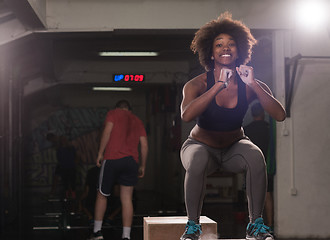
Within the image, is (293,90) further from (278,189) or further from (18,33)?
(18,33)

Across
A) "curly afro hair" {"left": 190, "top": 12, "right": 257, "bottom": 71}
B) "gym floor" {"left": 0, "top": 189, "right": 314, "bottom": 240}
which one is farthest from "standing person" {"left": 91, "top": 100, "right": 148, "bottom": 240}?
"curly afro hair" {"left": 190, "top": 12, "right": 257, "bottom": 71}

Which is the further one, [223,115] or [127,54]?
[127,54]

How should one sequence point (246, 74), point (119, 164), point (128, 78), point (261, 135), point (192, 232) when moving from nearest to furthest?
point (246, 74) < point (192, 232) < point (119, 164) < point (261, 135) < point (128, 78)

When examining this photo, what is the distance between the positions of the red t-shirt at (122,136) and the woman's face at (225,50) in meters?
3.02

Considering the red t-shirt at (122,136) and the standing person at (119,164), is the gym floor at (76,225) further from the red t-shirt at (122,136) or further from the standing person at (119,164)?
Result: the red t-shirt at (122,136)

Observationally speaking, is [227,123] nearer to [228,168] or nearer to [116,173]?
[228,168]

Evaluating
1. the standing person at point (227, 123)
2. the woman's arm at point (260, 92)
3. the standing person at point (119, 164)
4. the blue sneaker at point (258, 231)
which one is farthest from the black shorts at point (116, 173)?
the woman's arm at point (260, 92)

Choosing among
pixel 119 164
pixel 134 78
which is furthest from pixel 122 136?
pixel 134 78

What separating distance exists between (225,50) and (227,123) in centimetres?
35

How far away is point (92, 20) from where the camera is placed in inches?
224

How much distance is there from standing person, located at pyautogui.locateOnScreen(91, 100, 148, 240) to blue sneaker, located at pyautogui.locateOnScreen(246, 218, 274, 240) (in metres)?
2.91

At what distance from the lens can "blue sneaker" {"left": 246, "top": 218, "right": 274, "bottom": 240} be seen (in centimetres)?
242

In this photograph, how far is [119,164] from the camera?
17.6 feet

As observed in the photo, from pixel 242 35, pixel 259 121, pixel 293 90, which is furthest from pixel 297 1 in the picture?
pixel 242 35
